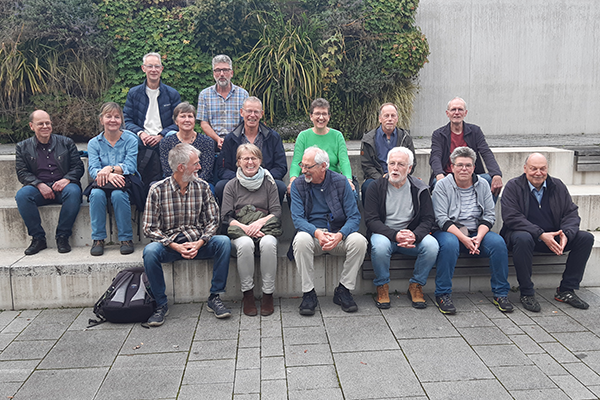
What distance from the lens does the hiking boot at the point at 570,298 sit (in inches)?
Answer: 156

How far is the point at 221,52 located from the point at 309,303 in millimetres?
5190

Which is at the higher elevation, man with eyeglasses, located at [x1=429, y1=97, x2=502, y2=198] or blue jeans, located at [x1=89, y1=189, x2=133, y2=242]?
man with eyeglasses, located at [x1=429, y1=97, x2=502, y2=198]

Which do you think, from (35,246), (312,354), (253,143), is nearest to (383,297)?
(312,354)

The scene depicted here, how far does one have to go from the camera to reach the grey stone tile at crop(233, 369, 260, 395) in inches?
110

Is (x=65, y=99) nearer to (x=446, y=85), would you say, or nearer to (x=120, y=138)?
(x=120, y=138)

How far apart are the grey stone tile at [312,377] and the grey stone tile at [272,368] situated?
0.05 m

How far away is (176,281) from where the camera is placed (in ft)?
13.6

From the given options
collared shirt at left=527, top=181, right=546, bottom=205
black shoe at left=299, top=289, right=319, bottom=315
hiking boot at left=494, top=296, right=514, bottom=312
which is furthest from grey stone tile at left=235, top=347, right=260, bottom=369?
collared shirt at left=527, top=181, right=546, bottom=205

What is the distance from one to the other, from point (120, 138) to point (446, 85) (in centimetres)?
611

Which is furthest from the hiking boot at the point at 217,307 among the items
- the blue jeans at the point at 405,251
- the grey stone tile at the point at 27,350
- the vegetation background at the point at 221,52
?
the vegetation background at the point at 221,52

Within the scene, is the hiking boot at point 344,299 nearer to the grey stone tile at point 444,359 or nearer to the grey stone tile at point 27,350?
the grey stone tile at point 444,359

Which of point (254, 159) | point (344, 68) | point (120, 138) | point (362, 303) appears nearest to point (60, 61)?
point (120, 138)

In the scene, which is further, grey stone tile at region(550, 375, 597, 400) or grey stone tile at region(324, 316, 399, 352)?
grey stone tile at region(324, 316, 399, 352)

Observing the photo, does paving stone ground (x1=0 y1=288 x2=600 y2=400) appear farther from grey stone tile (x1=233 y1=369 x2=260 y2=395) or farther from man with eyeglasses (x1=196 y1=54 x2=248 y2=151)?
man with eyeglasses (x1=196 y1=54 x2=248 y2=151)
